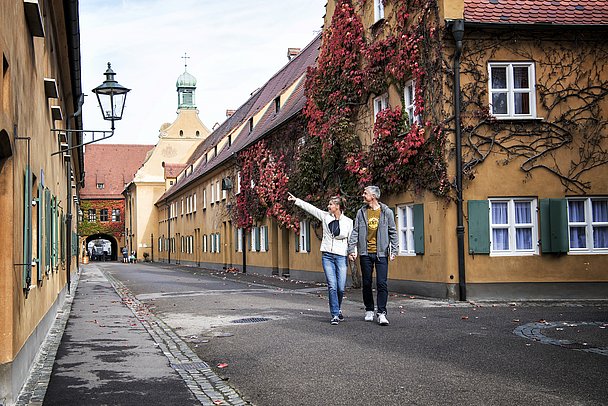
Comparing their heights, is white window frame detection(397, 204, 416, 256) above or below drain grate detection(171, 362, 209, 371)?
above

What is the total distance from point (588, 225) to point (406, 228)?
13.9 ft

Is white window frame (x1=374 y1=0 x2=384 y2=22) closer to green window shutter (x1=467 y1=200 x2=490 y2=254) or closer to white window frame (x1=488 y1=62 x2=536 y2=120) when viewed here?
white window frame (x1=488 y1=62 x2=536 y2=120)

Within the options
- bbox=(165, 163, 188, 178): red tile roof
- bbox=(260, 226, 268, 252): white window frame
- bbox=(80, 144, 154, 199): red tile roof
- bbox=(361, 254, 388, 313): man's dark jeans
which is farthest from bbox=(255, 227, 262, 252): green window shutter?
bbox=(80, 144, 154, 199): red tile roof

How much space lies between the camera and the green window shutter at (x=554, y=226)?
16922 mm

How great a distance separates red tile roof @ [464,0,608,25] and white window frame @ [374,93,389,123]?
145 inches

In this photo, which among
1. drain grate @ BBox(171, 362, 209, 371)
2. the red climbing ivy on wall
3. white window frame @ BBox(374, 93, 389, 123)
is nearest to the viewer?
drain grate @ BBox(171, 362, 209, 371)

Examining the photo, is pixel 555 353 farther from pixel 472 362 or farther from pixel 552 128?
pixel 552 128

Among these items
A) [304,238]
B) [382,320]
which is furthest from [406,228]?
[304,238]

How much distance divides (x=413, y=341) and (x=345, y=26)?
1382 centimetres

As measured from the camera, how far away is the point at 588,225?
17.3 metres

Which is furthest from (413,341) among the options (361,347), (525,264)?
(525,264)

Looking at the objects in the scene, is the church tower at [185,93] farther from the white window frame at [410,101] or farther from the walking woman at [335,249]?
the walking woman at [335,249]

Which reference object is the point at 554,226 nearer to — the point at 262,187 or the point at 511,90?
the point at 511,90

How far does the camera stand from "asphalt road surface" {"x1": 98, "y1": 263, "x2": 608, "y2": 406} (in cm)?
662
